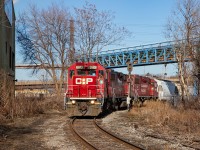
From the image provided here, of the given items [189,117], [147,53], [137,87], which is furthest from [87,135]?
[147,53]

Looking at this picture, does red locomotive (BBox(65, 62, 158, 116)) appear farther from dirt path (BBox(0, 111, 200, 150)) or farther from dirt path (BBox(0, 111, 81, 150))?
dirt path (BBox(0, 111, 81, 150))

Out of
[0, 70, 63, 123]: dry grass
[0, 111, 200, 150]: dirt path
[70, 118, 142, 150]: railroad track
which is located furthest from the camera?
[0, 70, 63, 123]: dry grass

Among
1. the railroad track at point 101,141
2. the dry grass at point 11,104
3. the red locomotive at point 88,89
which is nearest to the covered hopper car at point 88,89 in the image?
the red locomotive at point 88,89

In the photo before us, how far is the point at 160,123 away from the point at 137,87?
1774cm

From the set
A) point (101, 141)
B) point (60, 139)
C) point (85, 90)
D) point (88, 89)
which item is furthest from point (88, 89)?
point (101, 141)

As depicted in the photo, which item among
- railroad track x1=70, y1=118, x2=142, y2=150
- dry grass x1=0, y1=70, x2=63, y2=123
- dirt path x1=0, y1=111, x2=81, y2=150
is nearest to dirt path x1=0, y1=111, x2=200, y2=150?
dirt path x1=0, y1=111, x2=81, y2=150

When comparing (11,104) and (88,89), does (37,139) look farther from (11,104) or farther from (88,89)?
(11,104)

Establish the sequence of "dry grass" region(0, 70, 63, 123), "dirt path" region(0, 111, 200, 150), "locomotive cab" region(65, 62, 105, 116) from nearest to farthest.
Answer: "dirt path" region(0, 111, 200, 150), "dry grass" region(0, 70, 63, 123), "locomotive cab" region(65, 62, 105, 116)

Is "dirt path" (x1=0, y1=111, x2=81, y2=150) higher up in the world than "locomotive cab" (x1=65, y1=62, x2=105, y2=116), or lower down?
lower down

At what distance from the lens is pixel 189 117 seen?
1669 cm

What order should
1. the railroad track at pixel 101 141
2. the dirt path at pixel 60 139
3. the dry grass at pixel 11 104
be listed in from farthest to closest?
the dry grass at pixel 11 104 < the dirt path at pixel 60 139 < the railroad track at pixel 101 141

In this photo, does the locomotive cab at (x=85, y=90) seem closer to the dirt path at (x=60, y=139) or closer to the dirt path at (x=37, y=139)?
the dirt path at (x=60, y=139)

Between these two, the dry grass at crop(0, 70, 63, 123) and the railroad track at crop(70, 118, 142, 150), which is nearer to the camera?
the railroad track at crop(70, 118, 142, 150)

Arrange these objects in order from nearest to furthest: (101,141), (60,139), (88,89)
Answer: (101,141) < (60,139) < (88,89)
